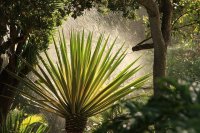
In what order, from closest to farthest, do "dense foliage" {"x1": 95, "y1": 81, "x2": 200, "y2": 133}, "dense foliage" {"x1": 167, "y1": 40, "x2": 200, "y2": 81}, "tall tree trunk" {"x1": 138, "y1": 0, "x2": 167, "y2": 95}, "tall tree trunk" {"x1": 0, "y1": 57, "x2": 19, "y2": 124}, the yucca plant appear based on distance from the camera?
"dense foliage" {"x1": 95, "y1": 81, "x2": 200, "y2": 133} < "tall tree trunk" {"x1": 138, "y1": 0, "x2": 167, "y2": 95} < the yucca plant < "tall tree trunk" {"x1": 0, "y1": 57, "x2": 19, "y2": 124} < "dense foliage" {"x1": 167, "y1": 40, "x2": 200, "y2": 81}

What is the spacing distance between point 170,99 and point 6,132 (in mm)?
5317

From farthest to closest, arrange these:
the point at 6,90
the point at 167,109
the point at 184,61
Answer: the point at 184,61 < the point at 6,90 < the point at 167,109

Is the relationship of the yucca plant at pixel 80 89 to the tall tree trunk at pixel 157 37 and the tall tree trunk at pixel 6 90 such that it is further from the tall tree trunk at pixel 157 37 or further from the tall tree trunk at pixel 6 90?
the tall tree trunk at pixel 157 37

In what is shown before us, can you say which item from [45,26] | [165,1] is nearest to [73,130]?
[45,26]

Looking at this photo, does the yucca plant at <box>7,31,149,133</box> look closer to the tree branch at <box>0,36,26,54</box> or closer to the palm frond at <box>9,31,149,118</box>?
the palm frond at <box>9,31,149,118</box>

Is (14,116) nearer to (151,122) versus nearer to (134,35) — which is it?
(151,122)

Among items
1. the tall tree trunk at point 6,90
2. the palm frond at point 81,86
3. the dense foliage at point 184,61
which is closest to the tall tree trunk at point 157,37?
the palm frond at point 81,86

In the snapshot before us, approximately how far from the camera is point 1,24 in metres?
6.15

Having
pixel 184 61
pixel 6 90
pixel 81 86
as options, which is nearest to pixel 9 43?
pixel 6 90

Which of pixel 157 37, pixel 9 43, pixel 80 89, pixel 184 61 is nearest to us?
pixel 157 37

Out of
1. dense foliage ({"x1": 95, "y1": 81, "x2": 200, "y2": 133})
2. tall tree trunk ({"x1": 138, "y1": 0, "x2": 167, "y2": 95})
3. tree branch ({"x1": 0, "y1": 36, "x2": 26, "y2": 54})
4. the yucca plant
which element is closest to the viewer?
dense foliage ({"x1": 95, "y1": 81, "x2": 200, "y2": 133})

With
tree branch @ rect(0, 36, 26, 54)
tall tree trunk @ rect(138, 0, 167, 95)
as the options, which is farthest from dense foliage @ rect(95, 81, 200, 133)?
tree branch @ rect(0, 36, 26, 54)

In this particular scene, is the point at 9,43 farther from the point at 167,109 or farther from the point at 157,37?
the point at 167,109

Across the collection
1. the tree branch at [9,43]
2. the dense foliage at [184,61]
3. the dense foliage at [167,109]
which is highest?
the dense foliage at [184,61]
